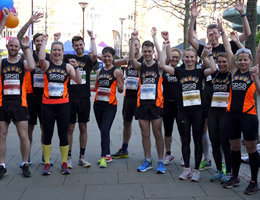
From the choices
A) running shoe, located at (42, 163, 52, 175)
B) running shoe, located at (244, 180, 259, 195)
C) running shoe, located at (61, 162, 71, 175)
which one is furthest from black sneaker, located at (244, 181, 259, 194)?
running shoe, located at (42, 163, 52, 175)

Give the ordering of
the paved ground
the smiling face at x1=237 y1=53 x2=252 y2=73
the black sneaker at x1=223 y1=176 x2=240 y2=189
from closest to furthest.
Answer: the paved ground, the smiling face at x1=237 y1=53 x2=252 y2=73, the black sneaker at x1=223 y1=176 x2=240 y2=189

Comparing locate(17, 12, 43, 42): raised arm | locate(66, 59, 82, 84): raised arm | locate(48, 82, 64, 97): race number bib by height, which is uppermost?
locate(17, 12, 43, 42): raised arm

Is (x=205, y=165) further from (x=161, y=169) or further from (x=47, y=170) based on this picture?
(x=47, y=170)

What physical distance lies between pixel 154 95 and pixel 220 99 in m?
1.09

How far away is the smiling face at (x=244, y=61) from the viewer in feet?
17.4

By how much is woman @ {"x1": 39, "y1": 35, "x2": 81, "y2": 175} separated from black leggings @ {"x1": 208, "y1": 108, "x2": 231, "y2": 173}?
2.06 m

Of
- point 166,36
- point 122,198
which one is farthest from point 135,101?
point 122,198

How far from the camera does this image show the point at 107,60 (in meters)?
6.94

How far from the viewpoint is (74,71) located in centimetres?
630

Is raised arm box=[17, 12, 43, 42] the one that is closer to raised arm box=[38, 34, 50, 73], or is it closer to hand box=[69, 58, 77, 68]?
raised arm box=[38, 34, 50, 73]

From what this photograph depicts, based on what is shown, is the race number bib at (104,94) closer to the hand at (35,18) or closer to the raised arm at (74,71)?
the raised arm at (74,71)

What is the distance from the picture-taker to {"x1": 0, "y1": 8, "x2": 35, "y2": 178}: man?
237 inches

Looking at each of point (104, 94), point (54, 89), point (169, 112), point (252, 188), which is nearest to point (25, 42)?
point (54, 89)

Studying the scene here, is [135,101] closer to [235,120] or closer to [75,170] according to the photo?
[75,170]
